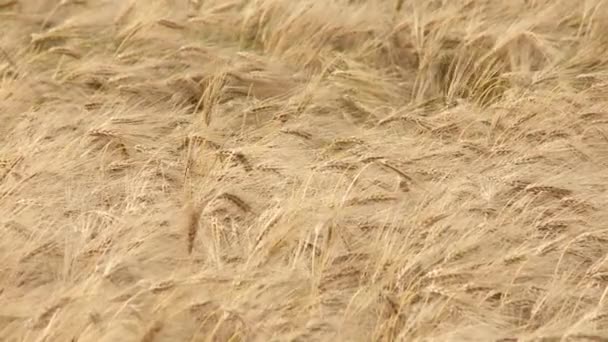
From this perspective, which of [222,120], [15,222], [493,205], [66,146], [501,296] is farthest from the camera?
[222,120]

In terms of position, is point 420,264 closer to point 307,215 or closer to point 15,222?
point 307,215

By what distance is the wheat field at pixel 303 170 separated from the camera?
2447 millimetres

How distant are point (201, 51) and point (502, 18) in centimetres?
129

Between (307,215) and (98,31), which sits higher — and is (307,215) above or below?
above

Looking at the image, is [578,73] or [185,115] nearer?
[185,115]

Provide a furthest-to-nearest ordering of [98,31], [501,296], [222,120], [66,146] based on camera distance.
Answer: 1. [98,31]
2. [222,120]
3. [66,146]
4. [501,296]

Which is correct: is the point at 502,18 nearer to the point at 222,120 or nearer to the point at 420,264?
the point at 222,120

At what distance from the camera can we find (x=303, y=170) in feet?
10.3

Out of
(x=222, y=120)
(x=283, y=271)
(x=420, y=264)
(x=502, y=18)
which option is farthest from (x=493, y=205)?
(x=502, y=18)

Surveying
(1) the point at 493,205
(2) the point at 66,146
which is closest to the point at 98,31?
(2) the point at 66,146

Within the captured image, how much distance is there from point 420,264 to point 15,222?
0.97 m

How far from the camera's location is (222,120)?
11.8 feet

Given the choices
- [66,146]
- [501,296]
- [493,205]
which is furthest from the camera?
[66,146]

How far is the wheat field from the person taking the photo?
8.03 ft
